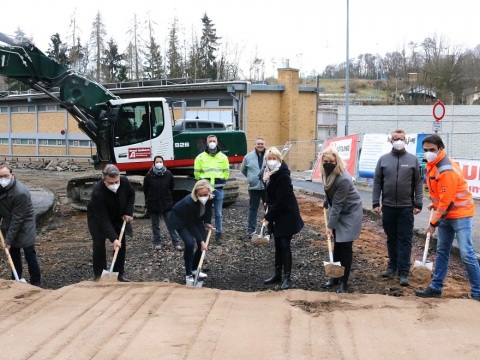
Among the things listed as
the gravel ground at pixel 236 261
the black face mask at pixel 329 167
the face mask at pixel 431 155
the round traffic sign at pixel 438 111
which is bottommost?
the gravel ground at pixel 236 261

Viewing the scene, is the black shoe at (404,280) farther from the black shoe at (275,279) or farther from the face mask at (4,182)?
the face mask at (4,182)

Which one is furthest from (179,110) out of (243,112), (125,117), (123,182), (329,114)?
(123,182)

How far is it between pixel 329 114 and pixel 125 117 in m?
30.9

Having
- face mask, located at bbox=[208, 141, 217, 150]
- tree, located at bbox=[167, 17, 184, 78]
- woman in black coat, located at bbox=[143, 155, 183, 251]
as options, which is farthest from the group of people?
tree, located at bbox=[167, 17, 184, 78]

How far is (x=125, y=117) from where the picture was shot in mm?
13516

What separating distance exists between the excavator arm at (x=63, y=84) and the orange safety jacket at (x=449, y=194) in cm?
896

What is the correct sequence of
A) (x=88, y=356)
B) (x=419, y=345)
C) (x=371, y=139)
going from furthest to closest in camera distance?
1. (x=371, y=139)
2. (x=419, y=345)
3. (x=88, y=356)

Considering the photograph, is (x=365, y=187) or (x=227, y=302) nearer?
(x=227, y=302)

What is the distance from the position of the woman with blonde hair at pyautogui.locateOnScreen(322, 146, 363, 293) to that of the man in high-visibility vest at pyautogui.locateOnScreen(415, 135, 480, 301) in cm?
94

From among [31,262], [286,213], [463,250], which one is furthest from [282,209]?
[31,262]

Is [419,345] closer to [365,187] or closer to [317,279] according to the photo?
[317,279]

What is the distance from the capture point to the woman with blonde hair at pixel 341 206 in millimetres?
7008

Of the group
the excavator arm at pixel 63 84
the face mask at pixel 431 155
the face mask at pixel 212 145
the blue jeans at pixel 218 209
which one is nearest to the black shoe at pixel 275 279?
the face mask at pixel 431 155

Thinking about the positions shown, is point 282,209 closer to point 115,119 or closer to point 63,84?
point 115,119
